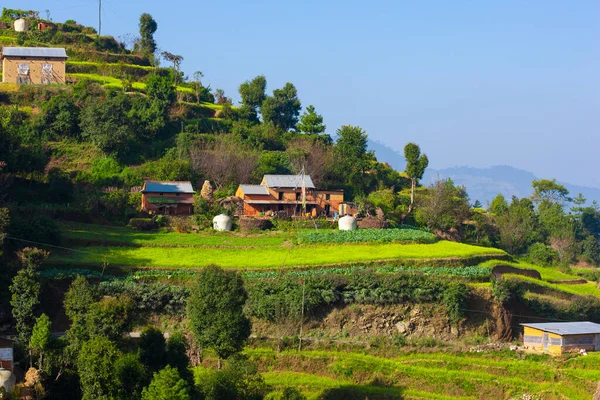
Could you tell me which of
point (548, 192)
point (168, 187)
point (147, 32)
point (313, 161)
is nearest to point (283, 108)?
point (313, 161)

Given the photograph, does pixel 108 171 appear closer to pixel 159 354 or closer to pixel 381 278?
pixel 381 278

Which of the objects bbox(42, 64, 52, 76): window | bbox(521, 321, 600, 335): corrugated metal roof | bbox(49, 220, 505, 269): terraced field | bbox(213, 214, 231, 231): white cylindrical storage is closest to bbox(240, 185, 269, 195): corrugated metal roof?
bbox(213, 214, 231, 231): white cylindrical storage

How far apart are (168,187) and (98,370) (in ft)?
78.6

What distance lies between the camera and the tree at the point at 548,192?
8925 centimetres

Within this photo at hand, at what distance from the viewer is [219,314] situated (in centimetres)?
3509

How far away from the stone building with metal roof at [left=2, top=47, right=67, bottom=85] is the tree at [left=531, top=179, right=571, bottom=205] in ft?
151

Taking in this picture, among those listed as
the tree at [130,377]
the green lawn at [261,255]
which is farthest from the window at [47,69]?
the tree at [130,377]

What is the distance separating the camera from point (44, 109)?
197ft

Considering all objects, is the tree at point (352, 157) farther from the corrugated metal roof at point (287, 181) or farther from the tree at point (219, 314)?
the tree at point (219, 314)

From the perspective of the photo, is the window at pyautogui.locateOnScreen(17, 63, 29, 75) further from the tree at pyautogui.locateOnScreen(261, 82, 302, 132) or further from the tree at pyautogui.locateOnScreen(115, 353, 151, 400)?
the tree at pyautogui.locateOnScreen(115, 353, 151, 400)

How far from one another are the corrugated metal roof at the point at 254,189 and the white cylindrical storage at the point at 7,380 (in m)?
25.8

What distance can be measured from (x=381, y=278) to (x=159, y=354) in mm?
13033

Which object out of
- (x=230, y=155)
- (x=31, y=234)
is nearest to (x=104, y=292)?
(x=31, y=234)

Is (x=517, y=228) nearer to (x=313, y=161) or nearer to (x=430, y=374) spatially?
(x=313, y=161)
